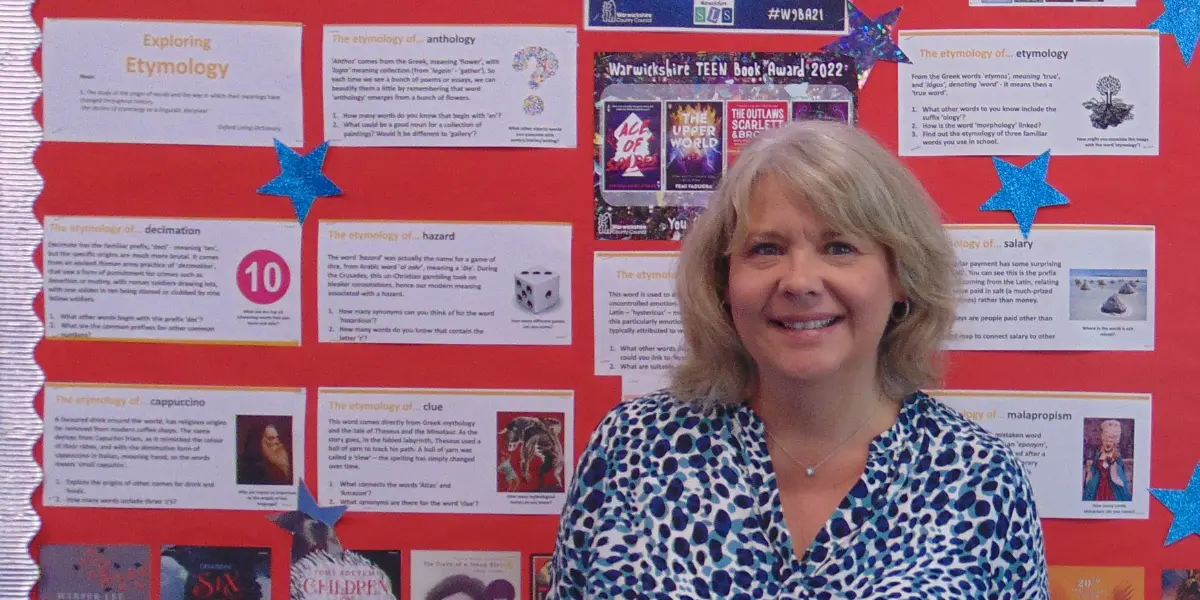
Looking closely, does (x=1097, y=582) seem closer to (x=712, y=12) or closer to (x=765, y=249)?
(x=765, y=249)

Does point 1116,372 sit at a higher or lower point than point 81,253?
lower

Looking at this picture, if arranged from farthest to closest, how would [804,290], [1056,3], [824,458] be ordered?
[1056,3], [824,458], [804,290]

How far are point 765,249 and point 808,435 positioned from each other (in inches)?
10.7

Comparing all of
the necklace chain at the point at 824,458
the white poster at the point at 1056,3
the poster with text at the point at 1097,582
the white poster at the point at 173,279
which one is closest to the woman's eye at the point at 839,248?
the necklace chain at the point at 824,458

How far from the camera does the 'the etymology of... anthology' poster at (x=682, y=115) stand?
1.50 m

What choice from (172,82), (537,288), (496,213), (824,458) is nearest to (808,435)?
(824,458)

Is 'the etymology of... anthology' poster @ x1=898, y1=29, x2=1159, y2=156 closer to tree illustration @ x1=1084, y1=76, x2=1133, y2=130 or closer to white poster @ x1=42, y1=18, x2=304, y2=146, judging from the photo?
tree illustration @ x1=1084, y1=76, x2=1133, y2=130

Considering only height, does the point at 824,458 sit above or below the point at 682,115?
below

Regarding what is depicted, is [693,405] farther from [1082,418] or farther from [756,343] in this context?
[1082,418]

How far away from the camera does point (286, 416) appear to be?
1.58 m

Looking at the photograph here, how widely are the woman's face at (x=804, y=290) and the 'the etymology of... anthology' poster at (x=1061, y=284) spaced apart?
0.41 metres

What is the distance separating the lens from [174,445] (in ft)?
5.24

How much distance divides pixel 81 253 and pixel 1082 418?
67.7 inches

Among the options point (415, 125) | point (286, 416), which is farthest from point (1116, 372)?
point (286, 416)
